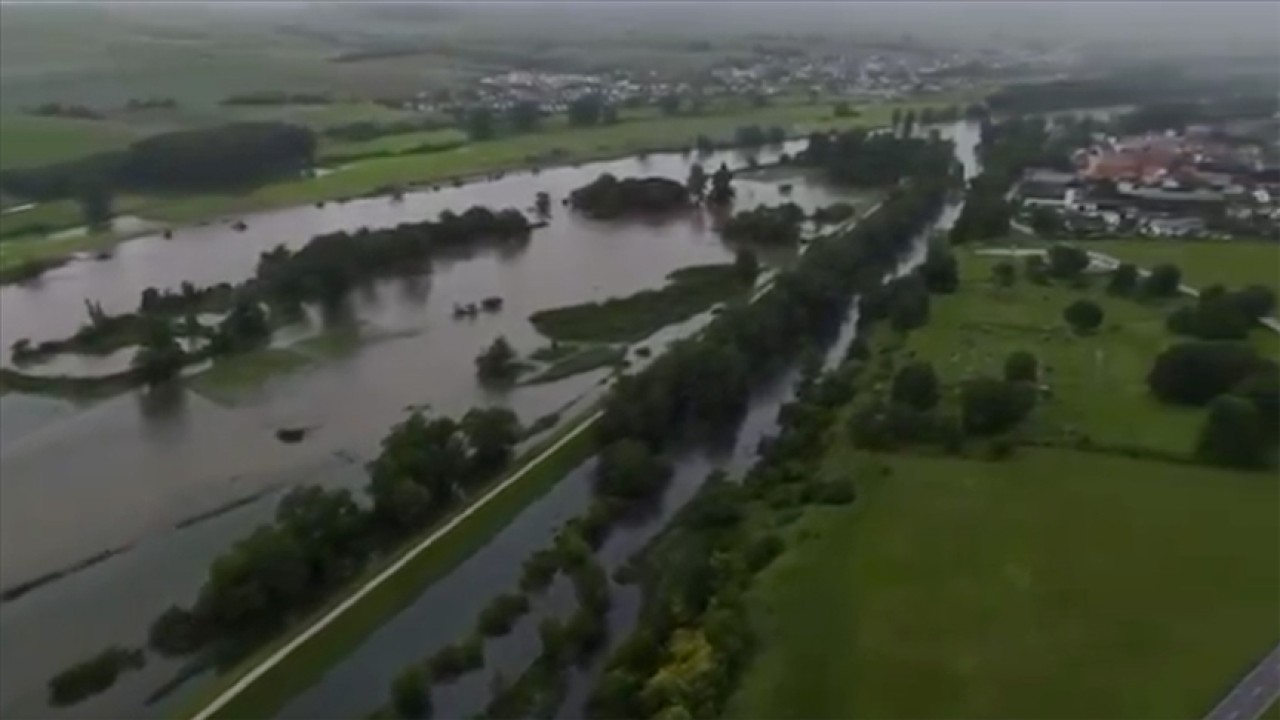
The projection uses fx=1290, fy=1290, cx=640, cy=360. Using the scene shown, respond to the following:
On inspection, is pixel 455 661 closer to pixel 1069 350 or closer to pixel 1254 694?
pixel 1254 694

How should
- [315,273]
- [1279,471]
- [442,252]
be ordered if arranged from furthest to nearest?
1. [442,252]
2. [315,273]
3. [1279,471]

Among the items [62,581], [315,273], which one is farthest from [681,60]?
[62,581]

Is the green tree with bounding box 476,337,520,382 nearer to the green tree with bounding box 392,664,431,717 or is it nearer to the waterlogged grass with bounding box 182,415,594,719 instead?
the waterlogged grass with bounding box 182,415,594,719

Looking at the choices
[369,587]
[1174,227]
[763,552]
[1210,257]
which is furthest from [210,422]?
[1174,227]

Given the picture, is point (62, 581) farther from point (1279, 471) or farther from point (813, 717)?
point (1279, 471)

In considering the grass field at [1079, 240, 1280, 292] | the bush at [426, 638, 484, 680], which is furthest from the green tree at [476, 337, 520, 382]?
the grass field at [1079, 240, 1280, 292]
